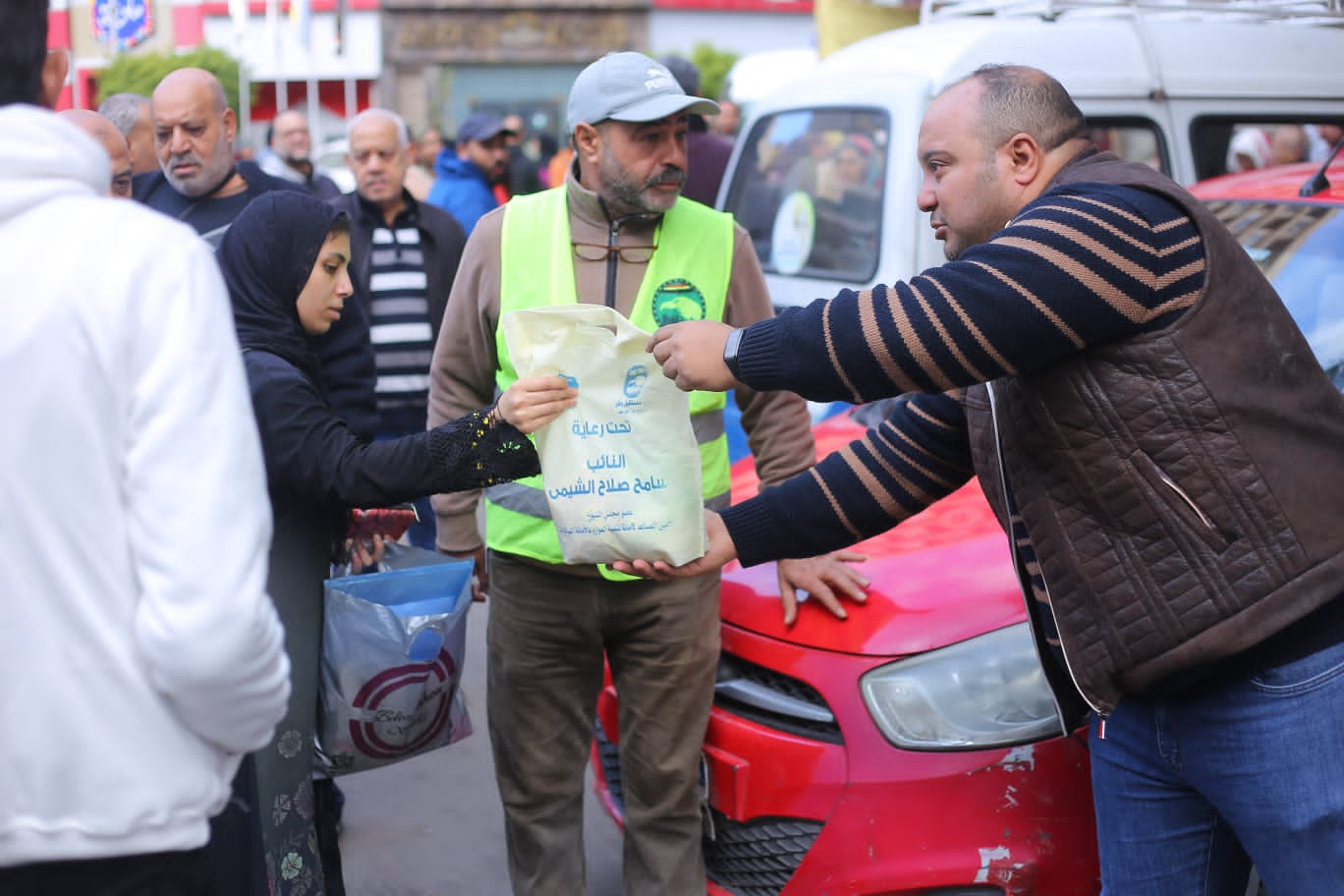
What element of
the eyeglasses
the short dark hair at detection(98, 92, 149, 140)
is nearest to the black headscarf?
the eyeglasses

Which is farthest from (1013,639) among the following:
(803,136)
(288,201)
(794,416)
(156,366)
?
(803,136)

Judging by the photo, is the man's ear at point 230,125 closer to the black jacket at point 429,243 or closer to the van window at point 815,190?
the black jacket at point 429,243

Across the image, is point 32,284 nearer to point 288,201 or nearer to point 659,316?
point 288,201

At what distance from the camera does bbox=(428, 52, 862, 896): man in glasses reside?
11.1ft

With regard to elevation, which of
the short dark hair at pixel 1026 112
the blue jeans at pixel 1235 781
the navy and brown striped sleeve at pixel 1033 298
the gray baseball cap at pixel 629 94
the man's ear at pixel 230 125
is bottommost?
the blue jeans at pixel 1235 781

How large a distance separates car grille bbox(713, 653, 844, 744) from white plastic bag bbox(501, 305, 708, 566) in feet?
1.72

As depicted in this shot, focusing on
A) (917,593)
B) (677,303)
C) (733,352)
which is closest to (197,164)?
(677,303)

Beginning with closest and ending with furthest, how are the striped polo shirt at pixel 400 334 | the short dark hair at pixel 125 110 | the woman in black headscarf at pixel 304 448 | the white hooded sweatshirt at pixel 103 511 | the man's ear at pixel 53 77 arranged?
the white hooded sweatshirt at pixel 103 511, the man's ear at pixel 53 77, the woman in black headscarf at pixel 304 448, the striped polo shirt at pixel 400 334, the short dark hair at pixel 125 110

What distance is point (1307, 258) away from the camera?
3.68m

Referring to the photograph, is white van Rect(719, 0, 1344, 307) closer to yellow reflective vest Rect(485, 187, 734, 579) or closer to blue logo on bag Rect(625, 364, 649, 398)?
yellow reflective vest Rect(485, 187, 734, 579)

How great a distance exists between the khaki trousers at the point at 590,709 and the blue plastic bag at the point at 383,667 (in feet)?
1.30

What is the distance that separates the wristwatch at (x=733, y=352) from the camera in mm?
2473

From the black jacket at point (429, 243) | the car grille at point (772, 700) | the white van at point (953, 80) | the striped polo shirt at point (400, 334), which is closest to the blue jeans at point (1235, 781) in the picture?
the car grille at point (772, 700)

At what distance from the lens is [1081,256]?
2182 mm
